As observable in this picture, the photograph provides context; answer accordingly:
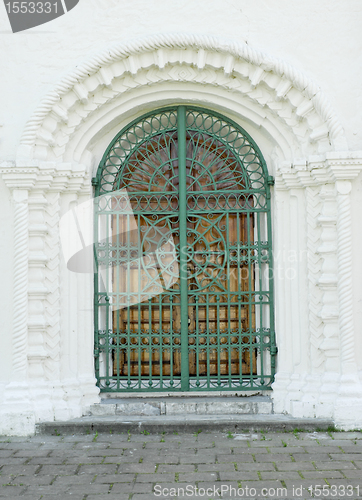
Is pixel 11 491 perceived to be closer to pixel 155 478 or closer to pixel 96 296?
pixel 155 478

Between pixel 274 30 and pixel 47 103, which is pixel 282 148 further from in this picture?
pixel 47 103

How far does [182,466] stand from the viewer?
12.7 feet

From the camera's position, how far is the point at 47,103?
4.94 meters

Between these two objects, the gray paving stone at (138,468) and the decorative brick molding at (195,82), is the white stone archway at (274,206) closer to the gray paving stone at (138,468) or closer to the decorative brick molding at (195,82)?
the decorative brick molding at (195,82)

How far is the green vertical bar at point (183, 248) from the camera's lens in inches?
206

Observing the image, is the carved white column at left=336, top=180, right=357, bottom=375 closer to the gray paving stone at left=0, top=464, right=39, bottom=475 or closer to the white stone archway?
the white stone archway

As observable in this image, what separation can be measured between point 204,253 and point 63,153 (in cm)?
180

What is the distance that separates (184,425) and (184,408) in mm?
344

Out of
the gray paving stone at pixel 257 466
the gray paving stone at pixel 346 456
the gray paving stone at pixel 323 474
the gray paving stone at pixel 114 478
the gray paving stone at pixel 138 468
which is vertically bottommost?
the gray paving stone at pixel 346 456

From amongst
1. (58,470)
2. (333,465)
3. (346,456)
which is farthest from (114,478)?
(346,456)

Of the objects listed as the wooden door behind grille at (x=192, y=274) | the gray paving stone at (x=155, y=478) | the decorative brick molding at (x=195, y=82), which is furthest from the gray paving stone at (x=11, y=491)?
the decorative brick molding at (x=195, y=82)

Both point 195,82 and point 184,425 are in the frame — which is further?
point 195,82

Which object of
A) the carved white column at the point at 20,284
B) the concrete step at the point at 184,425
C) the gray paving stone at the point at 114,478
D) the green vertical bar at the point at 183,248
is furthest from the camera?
the green vertical bar at the point at 183,248

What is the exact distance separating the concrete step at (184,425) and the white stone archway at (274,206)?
15 centimetres
